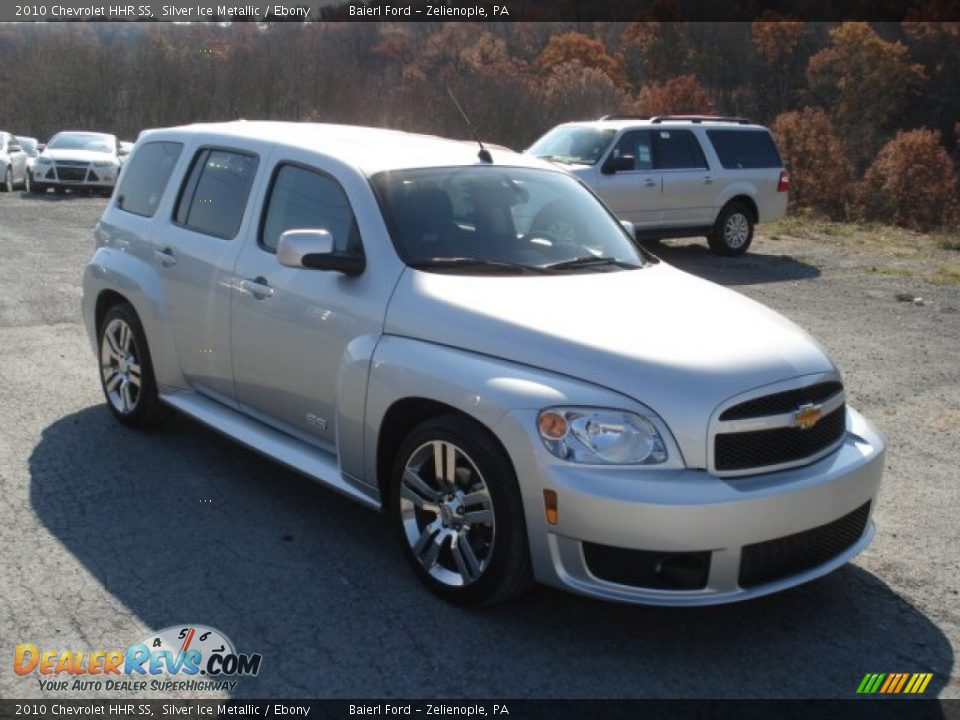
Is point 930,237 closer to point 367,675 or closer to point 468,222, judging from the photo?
point 468,222

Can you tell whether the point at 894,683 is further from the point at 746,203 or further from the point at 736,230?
the point at 746,203

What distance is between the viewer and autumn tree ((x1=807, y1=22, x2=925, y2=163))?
245 ft

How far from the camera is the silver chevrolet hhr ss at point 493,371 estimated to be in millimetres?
3895

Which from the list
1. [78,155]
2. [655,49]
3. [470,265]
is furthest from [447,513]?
[655,49]

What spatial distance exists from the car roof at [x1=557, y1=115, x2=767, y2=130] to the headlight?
38.8ft

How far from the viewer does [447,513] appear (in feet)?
14.2

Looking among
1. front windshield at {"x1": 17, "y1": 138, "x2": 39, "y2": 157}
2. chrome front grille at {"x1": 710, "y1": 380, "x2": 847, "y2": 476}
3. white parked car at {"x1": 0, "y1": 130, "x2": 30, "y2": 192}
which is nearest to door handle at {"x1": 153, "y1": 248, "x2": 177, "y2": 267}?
chrome front grille at {"x1": 710, "y1": 380, "x2": 847, "y2": 476}

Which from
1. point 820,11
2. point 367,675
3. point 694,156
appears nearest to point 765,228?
point 694,156

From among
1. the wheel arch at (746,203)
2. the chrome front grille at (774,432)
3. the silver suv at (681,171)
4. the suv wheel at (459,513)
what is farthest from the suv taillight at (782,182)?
the suv wheel at (459,513)

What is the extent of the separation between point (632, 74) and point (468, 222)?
79.8 meters

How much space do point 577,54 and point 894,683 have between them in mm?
68329

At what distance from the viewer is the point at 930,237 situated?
795 inches

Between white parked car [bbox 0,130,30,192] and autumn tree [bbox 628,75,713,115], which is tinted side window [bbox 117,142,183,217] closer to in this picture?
white parked car [bbox 0,130,30,192]

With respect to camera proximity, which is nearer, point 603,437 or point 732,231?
point 603,437
